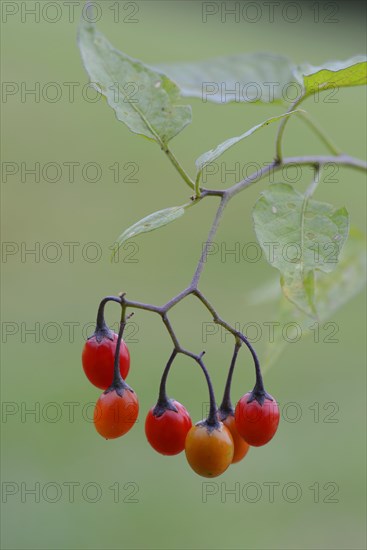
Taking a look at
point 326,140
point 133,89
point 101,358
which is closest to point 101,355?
point 101,358

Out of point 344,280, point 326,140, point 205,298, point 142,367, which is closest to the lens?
point 205,298

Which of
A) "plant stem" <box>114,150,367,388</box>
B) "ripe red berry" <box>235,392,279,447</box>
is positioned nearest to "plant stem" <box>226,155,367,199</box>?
"plant stem" <box>114,150,367,388</box>

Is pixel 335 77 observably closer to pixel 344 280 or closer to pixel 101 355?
pixel 101 355

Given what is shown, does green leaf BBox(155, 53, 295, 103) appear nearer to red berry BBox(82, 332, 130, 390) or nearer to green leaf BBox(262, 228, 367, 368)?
green leaf BBox(262, 228, 367, 368)

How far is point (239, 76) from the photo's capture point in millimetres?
1143

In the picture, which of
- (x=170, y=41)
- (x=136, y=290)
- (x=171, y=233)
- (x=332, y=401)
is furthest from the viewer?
(x=170, y=41)

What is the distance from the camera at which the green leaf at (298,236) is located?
0.75 metres

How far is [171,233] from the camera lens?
4738mm

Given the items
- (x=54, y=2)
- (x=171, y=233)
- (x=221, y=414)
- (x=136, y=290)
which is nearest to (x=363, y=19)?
(x=54, y=2)

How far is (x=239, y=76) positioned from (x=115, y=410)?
0.57m

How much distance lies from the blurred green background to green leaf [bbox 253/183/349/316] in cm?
31

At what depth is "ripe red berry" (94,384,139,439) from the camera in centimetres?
79

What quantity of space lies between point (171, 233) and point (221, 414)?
153 inches

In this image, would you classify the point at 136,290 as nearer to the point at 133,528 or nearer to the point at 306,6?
the point at 133,528
